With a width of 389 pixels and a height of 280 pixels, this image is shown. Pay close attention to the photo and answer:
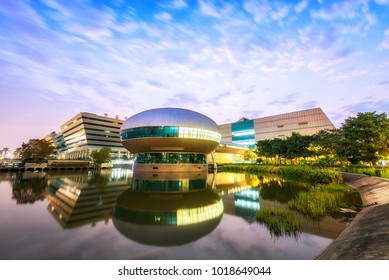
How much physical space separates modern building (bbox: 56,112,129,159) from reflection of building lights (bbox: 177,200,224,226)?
4399 inches

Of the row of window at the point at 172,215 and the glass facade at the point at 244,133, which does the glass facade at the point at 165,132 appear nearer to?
the row of window at the point at 172,215

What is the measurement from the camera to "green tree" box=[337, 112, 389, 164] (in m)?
28.8

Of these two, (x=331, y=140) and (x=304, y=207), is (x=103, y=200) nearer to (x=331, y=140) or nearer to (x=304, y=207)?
(x=304, y=207)

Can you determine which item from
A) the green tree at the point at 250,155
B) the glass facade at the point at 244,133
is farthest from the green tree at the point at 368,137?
the glass facade at the point at 244,133

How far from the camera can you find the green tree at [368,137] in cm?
2883

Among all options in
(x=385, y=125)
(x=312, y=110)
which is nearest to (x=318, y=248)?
(x=385, y=125)

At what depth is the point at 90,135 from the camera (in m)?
114

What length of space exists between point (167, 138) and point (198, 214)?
3850 cm

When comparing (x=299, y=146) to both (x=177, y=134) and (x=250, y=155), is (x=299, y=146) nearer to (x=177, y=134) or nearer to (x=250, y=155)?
(x=250, y=155)

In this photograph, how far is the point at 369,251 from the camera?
18.8 ft

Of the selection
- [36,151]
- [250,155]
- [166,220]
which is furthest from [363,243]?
[250,155]

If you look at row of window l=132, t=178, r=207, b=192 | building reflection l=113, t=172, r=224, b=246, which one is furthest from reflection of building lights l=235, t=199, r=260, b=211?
row of window l=132, t=178, r=207, b=192

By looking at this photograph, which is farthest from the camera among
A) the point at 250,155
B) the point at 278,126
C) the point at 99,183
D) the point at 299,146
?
the point at 278,126

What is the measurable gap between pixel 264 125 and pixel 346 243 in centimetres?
9905
